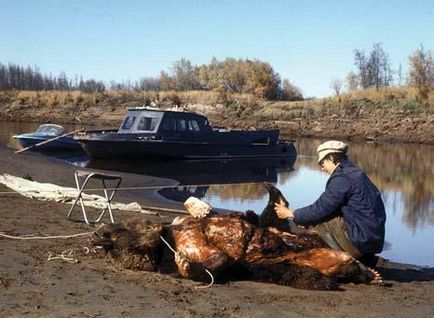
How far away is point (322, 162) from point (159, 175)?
1475 centimetres

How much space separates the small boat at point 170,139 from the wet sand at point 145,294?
16990 mm

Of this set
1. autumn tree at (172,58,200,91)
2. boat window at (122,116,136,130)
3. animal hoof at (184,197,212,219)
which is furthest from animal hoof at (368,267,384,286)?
autumn tree at (172,58,200,91)

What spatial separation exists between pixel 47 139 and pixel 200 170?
22.1ft

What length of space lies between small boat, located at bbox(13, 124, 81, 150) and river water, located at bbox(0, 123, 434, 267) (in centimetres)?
66

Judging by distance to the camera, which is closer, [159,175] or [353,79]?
[159,175]

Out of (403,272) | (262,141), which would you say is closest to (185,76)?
(262,141)

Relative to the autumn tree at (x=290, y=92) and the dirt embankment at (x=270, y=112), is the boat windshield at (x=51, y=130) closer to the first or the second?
the dirt embankment at (x=270, y=112)

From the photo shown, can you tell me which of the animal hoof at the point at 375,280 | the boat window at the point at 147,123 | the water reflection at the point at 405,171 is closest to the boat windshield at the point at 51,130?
the boat window at the point at 147,123

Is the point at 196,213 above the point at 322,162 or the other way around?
the other way around

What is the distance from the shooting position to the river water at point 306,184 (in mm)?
12082

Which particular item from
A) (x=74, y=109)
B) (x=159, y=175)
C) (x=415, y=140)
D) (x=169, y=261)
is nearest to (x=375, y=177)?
(x=159, y=175)

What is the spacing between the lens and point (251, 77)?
226 feet

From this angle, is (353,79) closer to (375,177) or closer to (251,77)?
(251,77)

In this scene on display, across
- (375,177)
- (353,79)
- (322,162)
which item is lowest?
(375,177)
